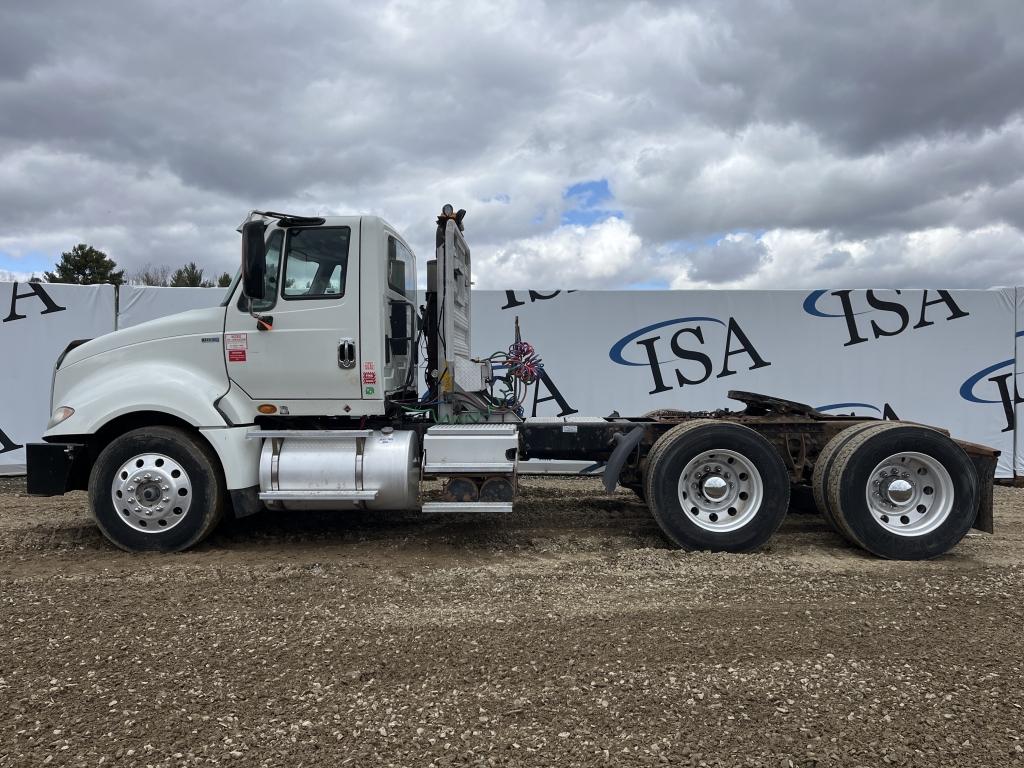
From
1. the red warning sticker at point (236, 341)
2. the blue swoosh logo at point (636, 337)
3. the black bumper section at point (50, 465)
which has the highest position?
the blue swoosh logo at point (636, 337)

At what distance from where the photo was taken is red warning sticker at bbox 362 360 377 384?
550 cm

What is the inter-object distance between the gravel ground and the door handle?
158 cm

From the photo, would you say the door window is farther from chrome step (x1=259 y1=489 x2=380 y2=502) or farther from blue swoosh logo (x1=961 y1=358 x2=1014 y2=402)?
blue swoosh logo (x1=961 y1=358 x2=1014 y2=402)

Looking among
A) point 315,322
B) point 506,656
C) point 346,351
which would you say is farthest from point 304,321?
point 506,656

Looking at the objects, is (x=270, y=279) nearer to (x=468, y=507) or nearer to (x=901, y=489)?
(x=468, y=507)

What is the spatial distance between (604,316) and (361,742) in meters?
7.26

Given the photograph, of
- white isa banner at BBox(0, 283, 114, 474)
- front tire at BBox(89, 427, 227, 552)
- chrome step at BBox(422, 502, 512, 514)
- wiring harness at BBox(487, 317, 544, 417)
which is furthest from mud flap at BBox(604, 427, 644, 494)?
white isa banner at BBox(0, 283, 114, 474)

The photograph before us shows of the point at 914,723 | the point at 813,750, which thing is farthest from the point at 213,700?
the point at 914,723

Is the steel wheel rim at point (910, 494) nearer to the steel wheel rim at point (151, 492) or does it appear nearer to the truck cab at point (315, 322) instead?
the truck cab at point (315, 322)

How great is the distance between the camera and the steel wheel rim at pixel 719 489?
550 cm

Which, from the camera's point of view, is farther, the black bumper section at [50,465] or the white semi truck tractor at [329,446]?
the black bumper section at [50,465]

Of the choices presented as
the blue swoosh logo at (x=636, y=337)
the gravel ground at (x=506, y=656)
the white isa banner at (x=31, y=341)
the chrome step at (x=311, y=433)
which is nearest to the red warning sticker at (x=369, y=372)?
the chrome step at (x=311, y=433)

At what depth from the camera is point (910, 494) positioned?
5.47 metres

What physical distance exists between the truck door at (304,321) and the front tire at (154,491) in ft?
2.44
